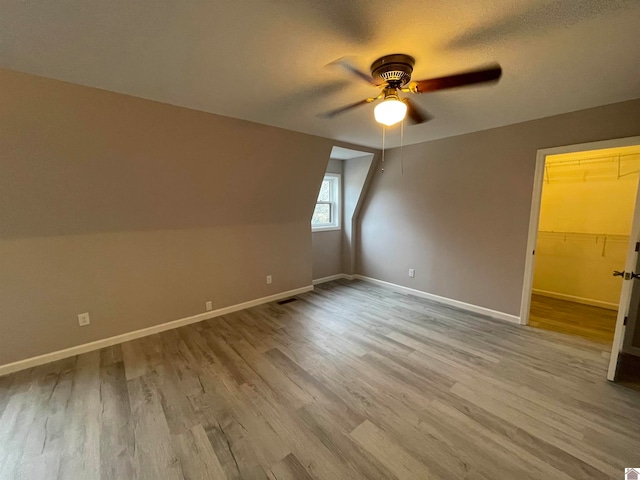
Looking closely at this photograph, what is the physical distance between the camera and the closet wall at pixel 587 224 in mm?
3504

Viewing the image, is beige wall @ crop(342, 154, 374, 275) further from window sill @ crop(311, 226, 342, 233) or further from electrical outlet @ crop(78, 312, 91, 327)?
electrical outlet @ crop(78, 312, 91, 327)

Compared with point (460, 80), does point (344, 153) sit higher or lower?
higher

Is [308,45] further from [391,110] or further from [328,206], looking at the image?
[328,206]

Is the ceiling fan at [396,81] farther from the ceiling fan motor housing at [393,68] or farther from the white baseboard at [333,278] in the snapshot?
the white baseboard at [333,278]

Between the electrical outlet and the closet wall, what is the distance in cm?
611

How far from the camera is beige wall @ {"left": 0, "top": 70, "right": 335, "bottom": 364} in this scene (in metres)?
2.04

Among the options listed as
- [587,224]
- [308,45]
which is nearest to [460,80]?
[308,45]

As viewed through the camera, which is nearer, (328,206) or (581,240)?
(581,240)

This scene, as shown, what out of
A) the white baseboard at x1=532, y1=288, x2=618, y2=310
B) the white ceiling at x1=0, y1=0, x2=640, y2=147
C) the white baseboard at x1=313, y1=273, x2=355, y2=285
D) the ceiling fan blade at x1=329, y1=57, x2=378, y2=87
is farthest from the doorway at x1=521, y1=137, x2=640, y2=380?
the white baseboard at x1=313, y1=273, x2=355, y2=285

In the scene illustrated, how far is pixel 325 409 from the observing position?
1886mm

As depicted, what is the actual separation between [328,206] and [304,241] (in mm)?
1049

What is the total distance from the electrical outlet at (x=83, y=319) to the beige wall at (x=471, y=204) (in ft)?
13.1

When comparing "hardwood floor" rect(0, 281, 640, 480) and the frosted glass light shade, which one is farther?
the frosted glass light shade

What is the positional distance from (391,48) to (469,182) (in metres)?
2.46
